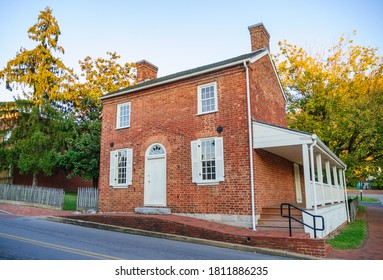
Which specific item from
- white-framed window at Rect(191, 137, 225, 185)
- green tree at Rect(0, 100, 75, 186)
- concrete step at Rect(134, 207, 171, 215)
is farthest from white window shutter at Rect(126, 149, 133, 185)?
green tree at Rect(0, 100, 75, 186)

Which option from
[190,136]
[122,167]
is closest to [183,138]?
[190,136]

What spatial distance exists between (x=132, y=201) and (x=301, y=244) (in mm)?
8177

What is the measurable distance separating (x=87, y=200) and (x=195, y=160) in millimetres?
7528

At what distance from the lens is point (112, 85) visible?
2738 centimetres

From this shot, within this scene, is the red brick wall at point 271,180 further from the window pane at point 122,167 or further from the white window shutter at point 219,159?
the window pane at point 122,167

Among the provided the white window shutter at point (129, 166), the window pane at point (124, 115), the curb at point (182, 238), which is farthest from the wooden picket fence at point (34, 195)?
the window pane at point (124, 115)

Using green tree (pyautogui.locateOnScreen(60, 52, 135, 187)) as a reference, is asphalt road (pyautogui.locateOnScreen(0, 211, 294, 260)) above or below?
below

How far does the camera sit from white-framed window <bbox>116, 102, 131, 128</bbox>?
15.0m

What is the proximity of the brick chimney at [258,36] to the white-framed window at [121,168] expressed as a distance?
331 inches

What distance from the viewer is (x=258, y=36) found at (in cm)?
1540

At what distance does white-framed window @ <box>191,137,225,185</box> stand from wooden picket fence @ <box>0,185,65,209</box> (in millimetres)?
9330

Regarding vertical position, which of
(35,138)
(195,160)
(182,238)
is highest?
(35,138)

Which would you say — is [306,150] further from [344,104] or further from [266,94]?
[344,104]

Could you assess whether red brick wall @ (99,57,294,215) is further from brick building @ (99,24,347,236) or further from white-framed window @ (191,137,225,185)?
white-framed window @ (191,137,225,185)
